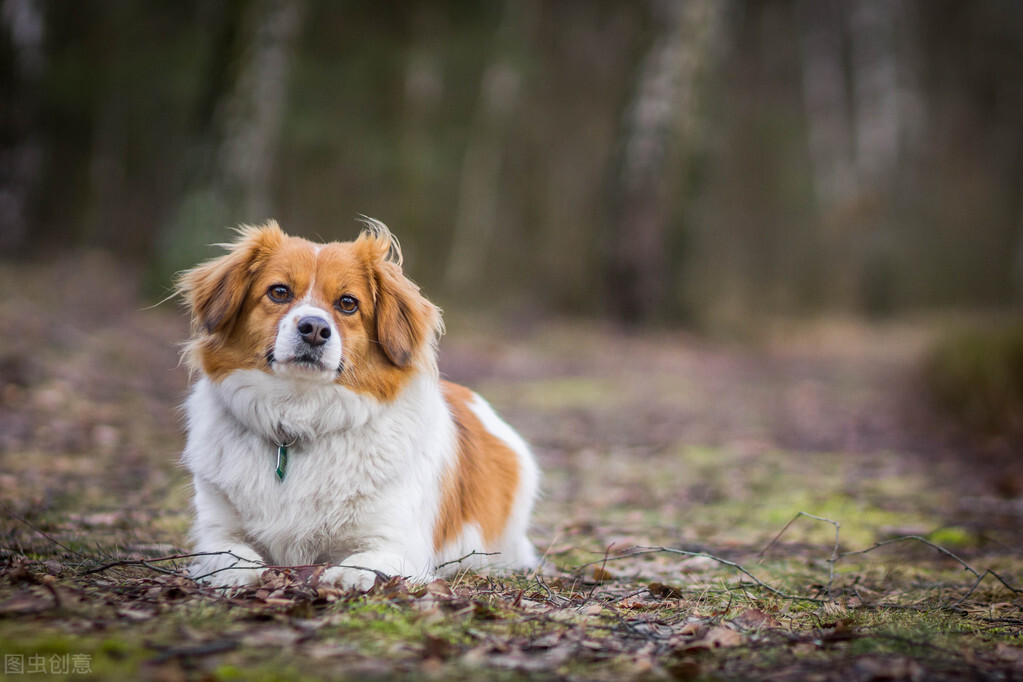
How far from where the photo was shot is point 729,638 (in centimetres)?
260

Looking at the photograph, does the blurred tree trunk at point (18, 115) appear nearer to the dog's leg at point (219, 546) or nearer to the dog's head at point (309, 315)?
the dog's head at point (309, 315)

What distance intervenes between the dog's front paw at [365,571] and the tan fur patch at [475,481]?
15.6 inches

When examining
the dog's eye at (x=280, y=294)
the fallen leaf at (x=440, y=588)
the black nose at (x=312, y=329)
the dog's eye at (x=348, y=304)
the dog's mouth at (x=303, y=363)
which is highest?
the dog's eye at (x=280, y=294)

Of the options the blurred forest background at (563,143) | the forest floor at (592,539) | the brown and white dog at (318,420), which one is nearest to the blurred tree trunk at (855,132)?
the blurred forest background at (563,143)

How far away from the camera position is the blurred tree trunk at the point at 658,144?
12867mm

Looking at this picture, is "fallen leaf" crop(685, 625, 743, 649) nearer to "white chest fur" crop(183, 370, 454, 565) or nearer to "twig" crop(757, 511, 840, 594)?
"twig" crop(757, 511, 840, 594)

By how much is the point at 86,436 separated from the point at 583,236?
12.4m

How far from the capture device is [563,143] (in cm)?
1762

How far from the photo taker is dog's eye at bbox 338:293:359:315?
10.8 feet

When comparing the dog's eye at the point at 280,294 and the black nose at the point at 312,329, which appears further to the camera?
the dog's eye at the point at 280,294

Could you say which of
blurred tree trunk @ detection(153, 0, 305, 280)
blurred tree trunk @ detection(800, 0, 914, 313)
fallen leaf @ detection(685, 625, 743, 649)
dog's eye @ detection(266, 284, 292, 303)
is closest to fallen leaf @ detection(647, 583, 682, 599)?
fallen leaf @ detection(685, 625, 743, 649)

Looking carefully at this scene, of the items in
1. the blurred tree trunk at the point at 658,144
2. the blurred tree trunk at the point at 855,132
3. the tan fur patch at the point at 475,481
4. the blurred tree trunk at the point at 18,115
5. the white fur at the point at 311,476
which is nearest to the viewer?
the white fur at the point at 311,476

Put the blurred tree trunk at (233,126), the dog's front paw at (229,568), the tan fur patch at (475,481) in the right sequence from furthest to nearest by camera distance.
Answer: the blurred tree trunk at (233,126), the tan fur patch at (475,481), the dog's front paw at (229,568)

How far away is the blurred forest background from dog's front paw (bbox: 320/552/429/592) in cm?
792
